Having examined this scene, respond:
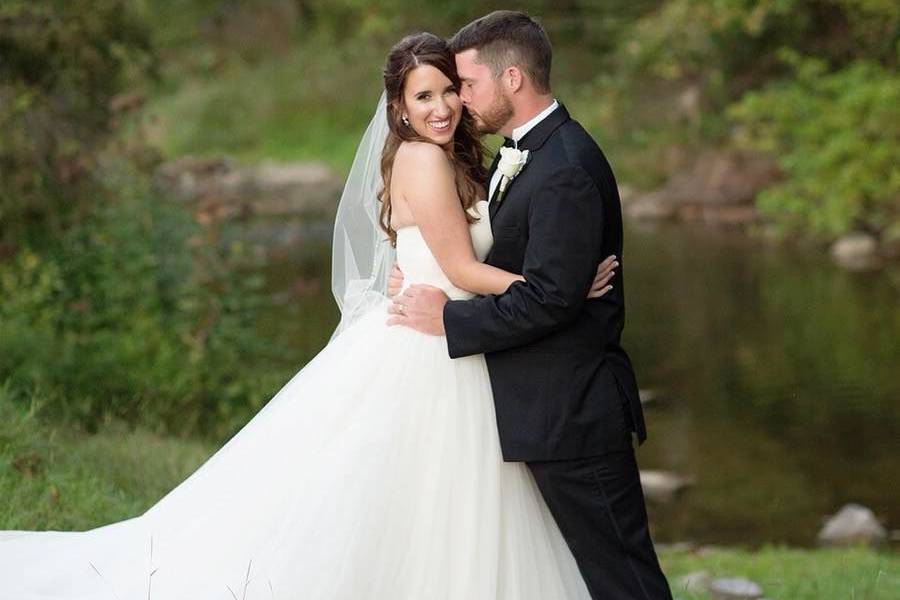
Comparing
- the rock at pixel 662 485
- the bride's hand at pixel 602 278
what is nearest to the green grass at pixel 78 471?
the bride's hand at pixel 602 278

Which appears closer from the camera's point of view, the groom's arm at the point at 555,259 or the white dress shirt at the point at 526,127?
the groom's arm at the point at 555,259

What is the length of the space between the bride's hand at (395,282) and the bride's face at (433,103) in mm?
419

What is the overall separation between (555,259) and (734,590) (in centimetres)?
246

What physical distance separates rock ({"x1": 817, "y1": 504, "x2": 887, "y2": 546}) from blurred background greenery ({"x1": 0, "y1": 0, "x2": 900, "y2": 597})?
0.18 meters

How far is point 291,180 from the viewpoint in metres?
24.0

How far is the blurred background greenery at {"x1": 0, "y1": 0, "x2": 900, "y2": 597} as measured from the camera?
7.52 meters

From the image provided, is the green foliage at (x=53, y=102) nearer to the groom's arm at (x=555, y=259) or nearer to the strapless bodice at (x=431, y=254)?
the strapless bodice at (x=431, y=254)

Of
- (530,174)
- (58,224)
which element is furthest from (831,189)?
(530,174)

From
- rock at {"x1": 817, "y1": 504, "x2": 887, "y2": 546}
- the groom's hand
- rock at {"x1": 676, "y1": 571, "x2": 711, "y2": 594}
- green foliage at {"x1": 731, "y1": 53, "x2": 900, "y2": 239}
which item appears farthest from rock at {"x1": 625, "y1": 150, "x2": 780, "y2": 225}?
the groom's hand

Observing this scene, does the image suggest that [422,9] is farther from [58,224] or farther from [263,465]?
[263,465]

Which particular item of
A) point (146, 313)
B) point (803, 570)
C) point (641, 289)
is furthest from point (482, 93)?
point (641, 289)

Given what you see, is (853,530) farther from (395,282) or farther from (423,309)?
(423,309)

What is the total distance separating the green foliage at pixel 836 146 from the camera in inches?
635

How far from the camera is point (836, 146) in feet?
53.4
